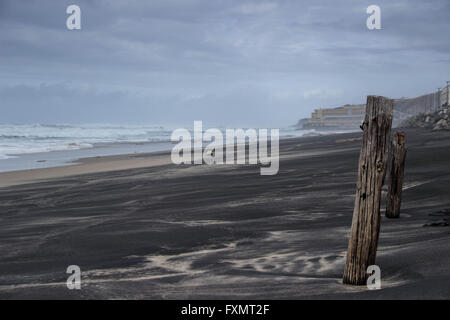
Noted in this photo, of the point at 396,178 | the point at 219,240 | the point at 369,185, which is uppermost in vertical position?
the point at 369,185

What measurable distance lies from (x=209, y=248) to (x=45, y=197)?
25.0ft

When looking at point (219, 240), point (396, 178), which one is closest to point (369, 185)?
point (219, 240)

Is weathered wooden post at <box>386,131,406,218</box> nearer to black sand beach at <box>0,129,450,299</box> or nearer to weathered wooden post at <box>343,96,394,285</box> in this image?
black sand beach at <box>0,129,450,299</box>

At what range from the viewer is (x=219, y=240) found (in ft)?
24.2

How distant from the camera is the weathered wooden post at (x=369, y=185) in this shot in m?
4.61

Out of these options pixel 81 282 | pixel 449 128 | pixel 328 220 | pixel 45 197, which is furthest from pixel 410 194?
pixel 449 128

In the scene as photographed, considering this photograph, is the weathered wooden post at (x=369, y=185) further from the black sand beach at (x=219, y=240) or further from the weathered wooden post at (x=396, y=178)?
the weathered wooden post at (x=396, y=178)

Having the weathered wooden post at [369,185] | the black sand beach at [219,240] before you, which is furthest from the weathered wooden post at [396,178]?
the weathered wooden post at [369,185]

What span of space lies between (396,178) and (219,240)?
3126mm

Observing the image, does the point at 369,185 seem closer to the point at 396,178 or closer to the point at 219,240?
the point at 219,240

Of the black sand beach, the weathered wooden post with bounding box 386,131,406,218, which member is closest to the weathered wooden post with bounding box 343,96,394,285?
the black sand beach

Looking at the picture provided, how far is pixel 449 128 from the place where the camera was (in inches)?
1265
